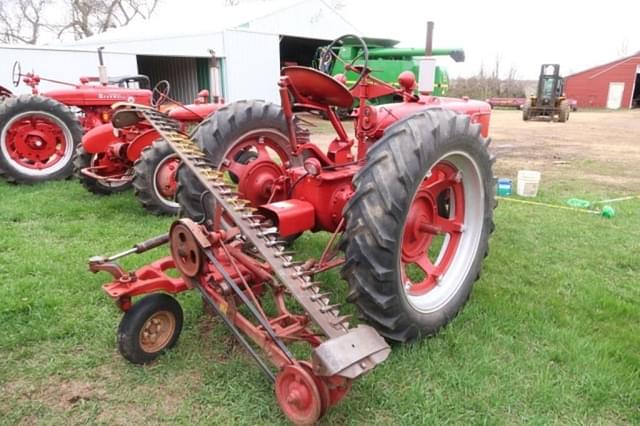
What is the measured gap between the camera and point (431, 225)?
273cm

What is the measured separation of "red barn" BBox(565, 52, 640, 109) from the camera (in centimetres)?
3516

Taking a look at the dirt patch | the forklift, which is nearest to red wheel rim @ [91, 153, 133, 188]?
the dirt patch

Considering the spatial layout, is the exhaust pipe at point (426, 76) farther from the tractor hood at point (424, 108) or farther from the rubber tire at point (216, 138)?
the rubber tire at point (216, 138)

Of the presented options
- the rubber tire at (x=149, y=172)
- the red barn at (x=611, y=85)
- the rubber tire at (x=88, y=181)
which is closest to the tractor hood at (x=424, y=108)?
the rubber tire at (x=149, y=172)

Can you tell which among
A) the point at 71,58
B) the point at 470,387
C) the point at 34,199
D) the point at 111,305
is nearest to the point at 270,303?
the point at 111,305

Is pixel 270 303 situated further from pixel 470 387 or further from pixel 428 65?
pixel 428 65

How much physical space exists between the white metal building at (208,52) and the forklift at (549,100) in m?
7.86

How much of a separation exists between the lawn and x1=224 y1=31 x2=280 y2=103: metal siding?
40.6 feet

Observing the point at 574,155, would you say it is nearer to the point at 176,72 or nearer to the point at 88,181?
the point at 88,181

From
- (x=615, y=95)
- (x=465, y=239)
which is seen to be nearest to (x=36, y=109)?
(x=465, y=239)

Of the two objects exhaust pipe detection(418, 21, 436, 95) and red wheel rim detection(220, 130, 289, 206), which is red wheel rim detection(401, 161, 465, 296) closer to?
red wheel rim detection(220, 130, 289, 206)

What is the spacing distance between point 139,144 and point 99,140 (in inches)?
22.4

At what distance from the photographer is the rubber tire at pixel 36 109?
5879mm

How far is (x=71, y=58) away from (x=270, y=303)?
1142 centimetres
